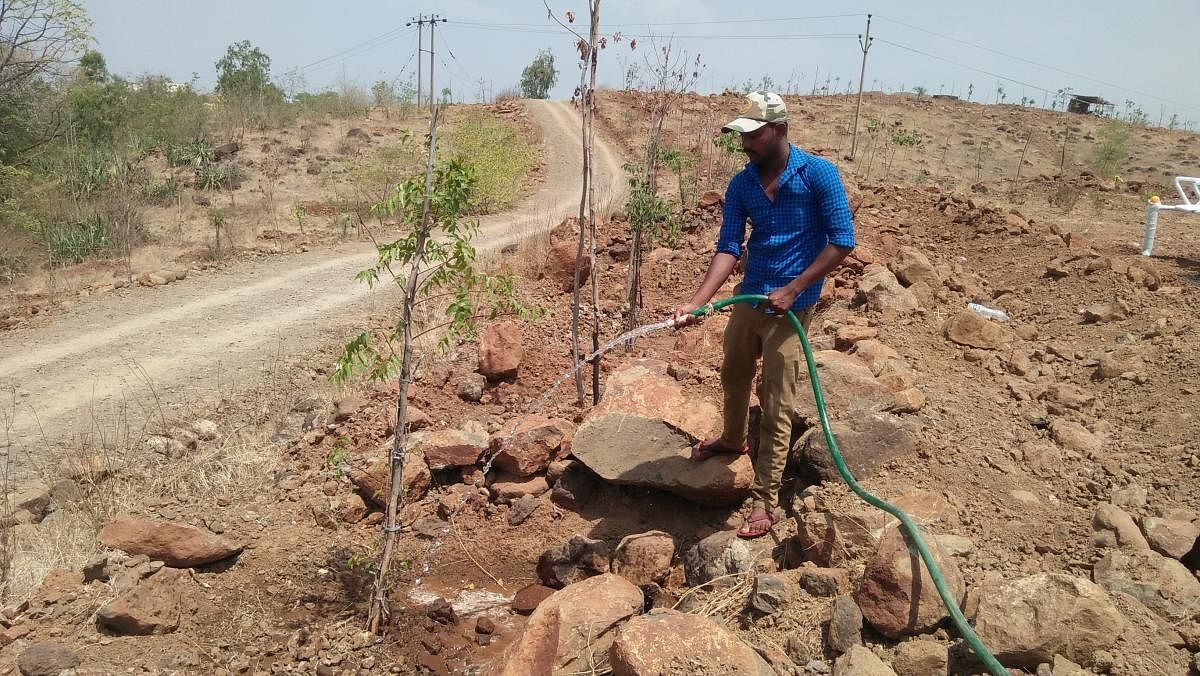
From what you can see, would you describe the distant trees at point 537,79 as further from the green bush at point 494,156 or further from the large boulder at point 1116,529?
the large boulder at point 1116,529

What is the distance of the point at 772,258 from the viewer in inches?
130

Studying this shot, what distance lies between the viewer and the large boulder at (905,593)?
265 cm

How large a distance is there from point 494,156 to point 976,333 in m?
12.0

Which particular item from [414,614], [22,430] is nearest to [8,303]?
[22,430]

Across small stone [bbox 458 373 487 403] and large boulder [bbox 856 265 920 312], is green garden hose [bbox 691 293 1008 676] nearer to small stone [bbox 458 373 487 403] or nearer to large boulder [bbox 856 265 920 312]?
small stone [bbox 458 373 487 403]

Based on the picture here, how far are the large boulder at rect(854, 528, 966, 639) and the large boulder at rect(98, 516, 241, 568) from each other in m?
2.96

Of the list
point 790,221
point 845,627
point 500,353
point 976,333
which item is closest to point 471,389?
point 500,353

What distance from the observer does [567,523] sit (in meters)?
4.15

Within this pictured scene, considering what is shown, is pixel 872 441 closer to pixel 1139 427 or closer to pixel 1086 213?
pixel 1139 427

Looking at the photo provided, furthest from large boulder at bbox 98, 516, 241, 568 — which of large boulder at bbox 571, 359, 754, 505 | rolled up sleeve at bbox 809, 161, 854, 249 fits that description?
rolled up sleeve at bbox 809, 161, 854, 249

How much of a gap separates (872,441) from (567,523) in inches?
64.9

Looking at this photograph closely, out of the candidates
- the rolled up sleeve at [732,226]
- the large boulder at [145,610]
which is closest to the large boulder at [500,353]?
the rolled up sleeve at [732,226]

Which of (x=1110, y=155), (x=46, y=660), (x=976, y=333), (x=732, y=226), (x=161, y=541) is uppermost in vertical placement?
(x=1110, y=155)

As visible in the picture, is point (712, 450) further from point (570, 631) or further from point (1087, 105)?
point (1087, 105)
